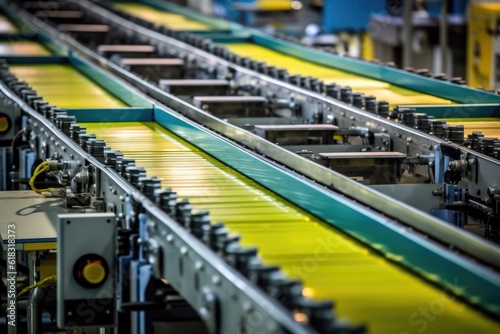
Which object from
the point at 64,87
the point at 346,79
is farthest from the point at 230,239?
the point at 346,79

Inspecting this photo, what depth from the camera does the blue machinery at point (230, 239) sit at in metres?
3.18

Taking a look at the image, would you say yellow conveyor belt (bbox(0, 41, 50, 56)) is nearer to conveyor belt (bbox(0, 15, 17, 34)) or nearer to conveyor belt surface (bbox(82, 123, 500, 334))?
conveyor belt (bbox(0, 15, 17, 34))

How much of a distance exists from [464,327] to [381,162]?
2.45 m

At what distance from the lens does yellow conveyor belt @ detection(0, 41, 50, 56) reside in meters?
10.3

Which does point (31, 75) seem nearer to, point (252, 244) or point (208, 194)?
point (208, 194)

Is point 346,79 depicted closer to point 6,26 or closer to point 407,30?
point 407,30

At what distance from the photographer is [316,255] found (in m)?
3.61

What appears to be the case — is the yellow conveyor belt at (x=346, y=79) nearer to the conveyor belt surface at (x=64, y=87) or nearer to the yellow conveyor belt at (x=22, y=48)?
the conveyor belt surface at (x=64, y=87)

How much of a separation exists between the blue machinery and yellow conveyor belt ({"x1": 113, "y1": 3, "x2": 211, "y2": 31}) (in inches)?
206

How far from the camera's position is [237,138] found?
570cm

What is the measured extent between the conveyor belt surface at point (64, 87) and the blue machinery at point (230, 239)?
0.66 ft

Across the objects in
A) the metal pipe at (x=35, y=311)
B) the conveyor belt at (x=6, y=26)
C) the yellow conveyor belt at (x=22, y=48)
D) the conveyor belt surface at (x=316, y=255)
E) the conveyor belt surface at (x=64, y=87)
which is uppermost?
the conveyor belt at (x=6, y=26)

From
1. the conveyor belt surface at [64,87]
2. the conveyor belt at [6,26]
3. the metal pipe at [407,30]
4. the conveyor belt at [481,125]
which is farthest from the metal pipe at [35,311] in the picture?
the metal pipe at [407,30]

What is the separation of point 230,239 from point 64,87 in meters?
5.04
